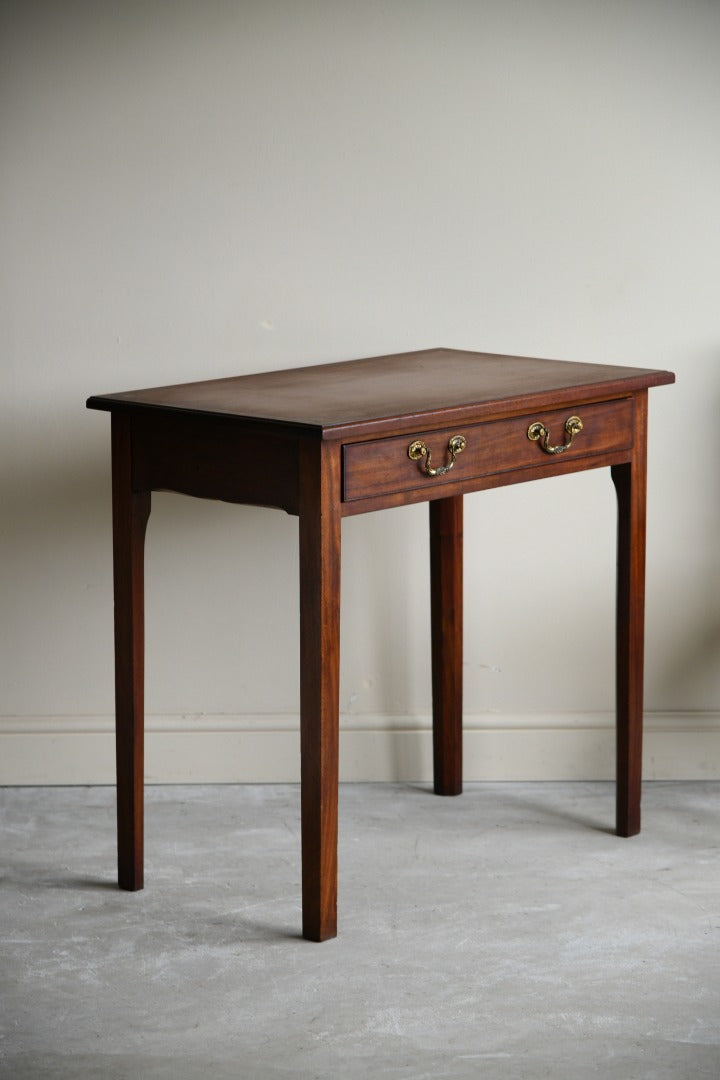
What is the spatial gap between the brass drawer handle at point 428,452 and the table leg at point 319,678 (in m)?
0.16

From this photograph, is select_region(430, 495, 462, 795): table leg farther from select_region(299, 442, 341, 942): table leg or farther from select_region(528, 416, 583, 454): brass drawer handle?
select_region(299, 442, 341, 942): table leg

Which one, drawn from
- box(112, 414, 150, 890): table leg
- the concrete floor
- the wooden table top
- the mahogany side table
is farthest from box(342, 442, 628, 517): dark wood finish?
the concrete floor

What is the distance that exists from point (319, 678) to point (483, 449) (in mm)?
493

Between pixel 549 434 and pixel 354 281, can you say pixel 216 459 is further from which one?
pixel 354 281

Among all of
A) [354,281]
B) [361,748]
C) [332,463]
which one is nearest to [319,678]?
[332,463]

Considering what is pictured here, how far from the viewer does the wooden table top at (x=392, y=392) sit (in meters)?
2.39

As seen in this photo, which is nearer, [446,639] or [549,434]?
[549,434]

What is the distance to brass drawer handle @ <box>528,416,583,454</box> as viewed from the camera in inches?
105

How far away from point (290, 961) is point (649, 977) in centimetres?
57

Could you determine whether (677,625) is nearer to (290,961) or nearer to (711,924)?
(711,924)

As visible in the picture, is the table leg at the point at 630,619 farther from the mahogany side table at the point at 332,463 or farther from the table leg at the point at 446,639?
the table leg at the point at 446,639

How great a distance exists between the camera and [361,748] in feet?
11.2

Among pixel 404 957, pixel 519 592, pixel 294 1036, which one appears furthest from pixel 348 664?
pixel 294 1036

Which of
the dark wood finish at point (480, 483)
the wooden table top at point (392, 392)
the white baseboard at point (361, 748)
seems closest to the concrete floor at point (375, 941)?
the white baseboard at point (361, 748)
